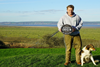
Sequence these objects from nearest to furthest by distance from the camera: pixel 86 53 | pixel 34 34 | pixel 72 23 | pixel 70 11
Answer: pixel 70 11
pixel 72 23
pixel 86 53
pixel 34 34

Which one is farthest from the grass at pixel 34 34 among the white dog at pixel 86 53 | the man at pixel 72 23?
the man at pixel 72 23

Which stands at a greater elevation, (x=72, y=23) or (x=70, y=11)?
(x=70, y=11)

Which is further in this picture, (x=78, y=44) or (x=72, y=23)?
(x=78, y=44)

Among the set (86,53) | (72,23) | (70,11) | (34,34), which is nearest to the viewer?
(70,11)

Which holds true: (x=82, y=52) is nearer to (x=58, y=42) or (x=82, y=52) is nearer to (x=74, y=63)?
(x=74, y=63)

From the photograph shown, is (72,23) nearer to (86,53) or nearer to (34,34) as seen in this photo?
(86,53)

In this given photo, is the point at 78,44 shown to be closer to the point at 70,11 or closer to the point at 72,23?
the point at 72,23

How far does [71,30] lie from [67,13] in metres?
0.78

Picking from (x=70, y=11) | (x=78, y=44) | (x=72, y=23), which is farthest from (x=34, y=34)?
(x=70, y=11)

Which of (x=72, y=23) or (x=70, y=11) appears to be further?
(x=72, y=23)

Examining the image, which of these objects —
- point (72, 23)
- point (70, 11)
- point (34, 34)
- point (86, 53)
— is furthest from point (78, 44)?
point (34, 34)

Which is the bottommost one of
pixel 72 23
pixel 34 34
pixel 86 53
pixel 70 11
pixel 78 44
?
pixel 34 34

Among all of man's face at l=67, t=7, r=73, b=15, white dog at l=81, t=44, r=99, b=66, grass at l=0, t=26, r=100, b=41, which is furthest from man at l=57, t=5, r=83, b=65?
grass at l=0, t=26, r=100, b=41

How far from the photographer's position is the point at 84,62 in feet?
24.4
